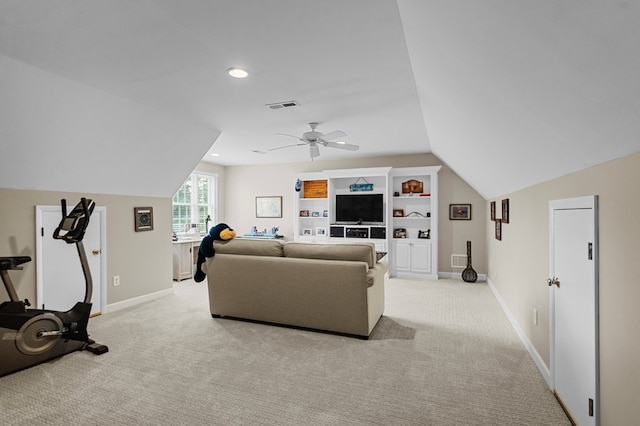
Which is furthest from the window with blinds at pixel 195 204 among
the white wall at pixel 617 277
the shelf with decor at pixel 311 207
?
the white wall at pixel 617 277

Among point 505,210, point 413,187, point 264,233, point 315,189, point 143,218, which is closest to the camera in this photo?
point 505,210

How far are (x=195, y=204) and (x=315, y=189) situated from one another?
2788mm

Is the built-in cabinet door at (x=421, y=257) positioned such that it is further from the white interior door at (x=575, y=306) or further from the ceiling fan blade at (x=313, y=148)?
the white interior door at (x=575, y=306)

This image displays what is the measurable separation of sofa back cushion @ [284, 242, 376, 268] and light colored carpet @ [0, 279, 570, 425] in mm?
838

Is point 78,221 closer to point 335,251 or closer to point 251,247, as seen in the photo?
point 251,247

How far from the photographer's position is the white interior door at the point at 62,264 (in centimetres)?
384

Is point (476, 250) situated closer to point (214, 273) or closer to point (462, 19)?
point (214, 273)

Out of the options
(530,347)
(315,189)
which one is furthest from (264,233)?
(530,347)

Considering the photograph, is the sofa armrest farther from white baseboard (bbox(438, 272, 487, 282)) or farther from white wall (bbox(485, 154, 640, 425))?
white baseboard (bbox(438, 272, 487, 282))

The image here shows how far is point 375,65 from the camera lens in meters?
2.79

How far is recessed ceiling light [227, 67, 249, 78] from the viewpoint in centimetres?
281

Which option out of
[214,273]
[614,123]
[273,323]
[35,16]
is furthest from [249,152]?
[614,123]

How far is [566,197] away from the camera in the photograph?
2299 millimetres

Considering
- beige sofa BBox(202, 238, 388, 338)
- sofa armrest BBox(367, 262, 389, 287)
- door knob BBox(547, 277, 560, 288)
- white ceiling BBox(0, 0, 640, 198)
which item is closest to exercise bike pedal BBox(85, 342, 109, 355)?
beige sofa BBox(202, 238, 388, 338)
